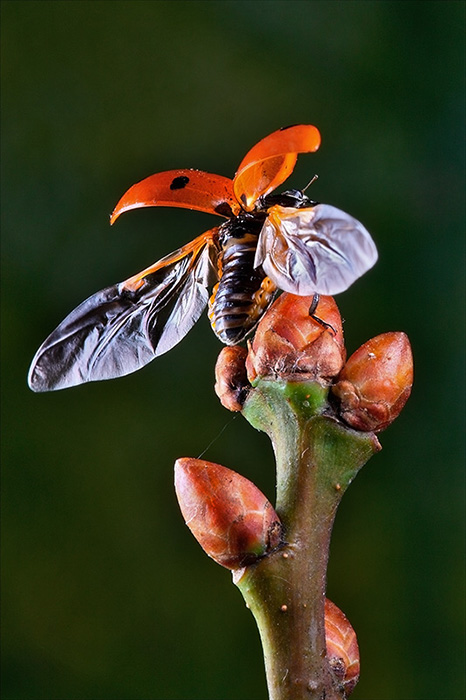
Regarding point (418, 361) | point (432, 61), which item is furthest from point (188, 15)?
point (418, 361)

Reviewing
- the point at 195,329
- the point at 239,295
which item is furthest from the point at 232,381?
the point at 195,329

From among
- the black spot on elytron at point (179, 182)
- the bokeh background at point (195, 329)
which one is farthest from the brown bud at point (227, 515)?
the bokeh background at point (195, 329)

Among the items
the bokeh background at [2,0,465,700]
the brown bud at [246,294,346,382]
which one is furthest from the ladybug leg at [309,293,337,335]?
the bokeh background at [2,0,465,700]

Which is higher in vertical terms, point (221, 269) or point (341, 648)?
point (221, 269)

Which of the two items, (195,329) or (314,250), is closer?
(314,250)

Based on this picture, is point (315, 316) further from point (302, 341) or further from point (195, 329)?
point (195, 329)

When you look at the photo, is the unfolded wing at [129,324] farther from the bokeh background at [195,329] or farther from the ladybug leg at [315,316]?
the bokeh background at [195,329]

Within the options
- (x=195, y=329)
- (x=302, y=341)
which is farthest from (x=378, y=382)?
(x=195, y=329)
